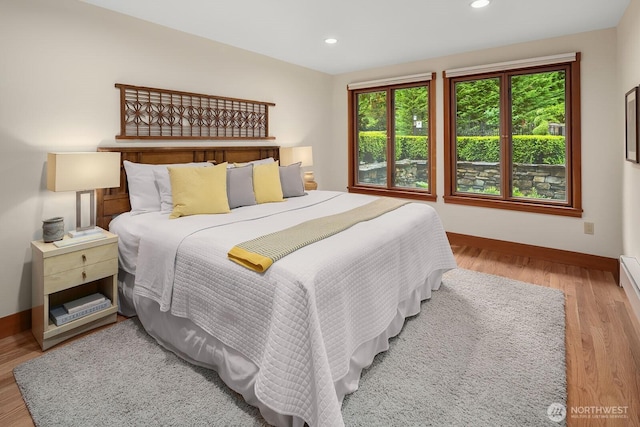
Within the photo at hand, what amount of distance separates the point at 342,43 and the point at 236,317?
320 centimetres

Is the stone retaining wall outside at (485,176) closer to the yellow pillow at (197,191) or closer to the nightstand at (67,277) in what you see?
the yellow pillow at (197,191)

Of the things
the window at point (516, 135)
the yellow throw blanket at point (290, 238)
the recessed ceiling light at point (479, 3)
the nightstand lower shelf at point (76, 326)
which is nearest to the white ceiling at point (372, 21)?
the recessed ceiling light at point (479, 3)

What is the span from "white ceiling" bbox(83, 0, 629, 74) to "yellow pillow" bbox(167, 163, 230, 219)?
1316 millimetres

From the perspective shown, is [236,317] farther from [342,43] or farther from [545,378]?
[342,43]

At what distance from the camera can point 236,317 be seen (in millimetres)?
1784

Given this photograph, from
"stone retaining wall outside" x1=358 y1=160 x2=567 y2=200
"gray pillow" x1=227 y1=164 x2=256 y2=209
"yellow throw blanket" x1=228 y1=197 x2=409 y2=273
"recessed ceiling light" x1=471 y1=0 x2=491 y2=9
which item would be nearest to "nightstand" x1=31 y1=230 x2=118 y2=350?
"gray pillow" x1=227 y1=164 x2=256 y2=209

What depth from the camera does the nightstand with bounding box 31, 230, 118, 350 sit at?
7.44 ft

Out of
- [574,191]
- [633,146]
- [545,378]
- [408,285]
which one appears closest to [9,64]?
[408,285]

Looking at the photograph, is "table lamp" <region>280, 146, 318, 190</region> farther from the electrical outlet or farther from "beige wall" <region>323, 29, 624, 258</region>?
the electrical outlet

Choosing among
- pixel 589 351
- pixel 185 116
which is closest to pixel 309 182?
pixel 185 116

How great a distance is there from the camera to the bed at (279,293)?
59.6 inches

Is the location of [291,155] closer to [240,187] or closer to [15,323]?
[240,187]

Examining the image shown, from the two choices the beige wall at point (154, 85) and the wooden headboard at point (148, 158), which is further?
the wooden headboard at point (148, 158)

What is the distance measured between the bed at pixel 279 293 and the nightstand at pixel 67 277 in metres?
0.11
